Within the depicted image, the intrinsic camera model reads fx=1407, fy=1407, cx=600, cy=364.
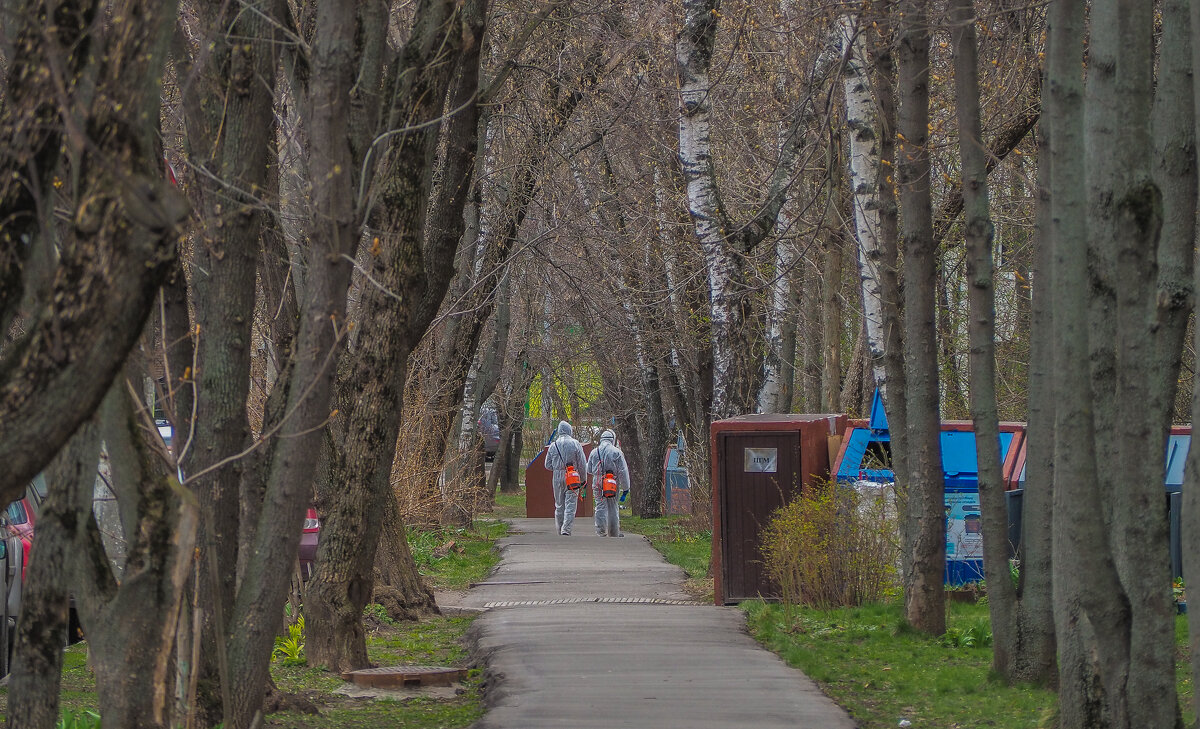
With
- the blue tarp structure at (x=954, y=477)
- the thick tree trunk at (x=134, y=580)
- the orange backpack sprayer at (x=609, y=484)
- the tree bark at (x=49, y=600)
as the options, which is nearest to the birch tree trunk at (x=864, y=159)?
the blue tarp structure at (x=954, y=477)

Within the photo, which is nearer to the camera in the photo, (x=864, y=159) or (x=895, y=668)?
(x=895, y=668)

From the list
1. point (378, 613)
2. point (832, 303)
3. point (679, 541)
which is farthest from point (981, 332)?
point (679, 541)

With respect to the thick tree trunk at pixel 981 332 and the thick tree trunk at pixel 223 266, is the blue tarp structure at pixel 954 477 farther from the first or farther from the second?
A: the thick tree trunk at pixel 223 266

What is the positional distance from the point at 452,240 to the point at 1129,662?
230 inches

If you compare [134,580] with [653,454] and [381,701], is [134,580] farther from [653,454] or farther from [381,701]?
[653,454]

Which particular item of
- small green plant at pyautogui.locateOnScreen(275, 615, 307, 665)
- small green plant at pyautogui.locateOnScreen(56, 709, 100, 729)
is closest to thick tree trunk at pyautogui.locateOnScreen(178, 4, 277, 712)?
small green plant at pyautogui.locateOnScreen(56, 709, 100, 729)

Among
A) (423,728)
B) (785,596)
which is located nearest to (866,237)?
(785,596)

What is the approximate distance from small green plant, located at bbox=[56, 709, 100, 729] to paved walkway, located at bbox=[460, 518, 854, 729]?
6.36 feet

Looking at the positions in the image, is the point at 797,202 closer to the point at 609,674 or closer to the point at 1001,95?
the point at 1001,95

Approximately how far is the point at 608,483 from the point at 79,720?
1615 cm

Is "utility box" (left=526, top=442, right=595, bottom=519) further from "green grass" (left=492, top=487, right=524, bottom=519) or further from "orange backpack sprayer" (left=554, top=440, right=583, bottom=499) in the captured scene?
"orange backpack sprayer" (left=554, top=440, right=583, bottom=499)

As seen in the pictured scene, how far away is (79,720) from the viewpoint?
7.19 m

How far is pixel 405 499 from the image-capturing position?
792 inches

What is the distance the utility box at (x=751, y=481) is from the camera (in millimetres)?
13102
